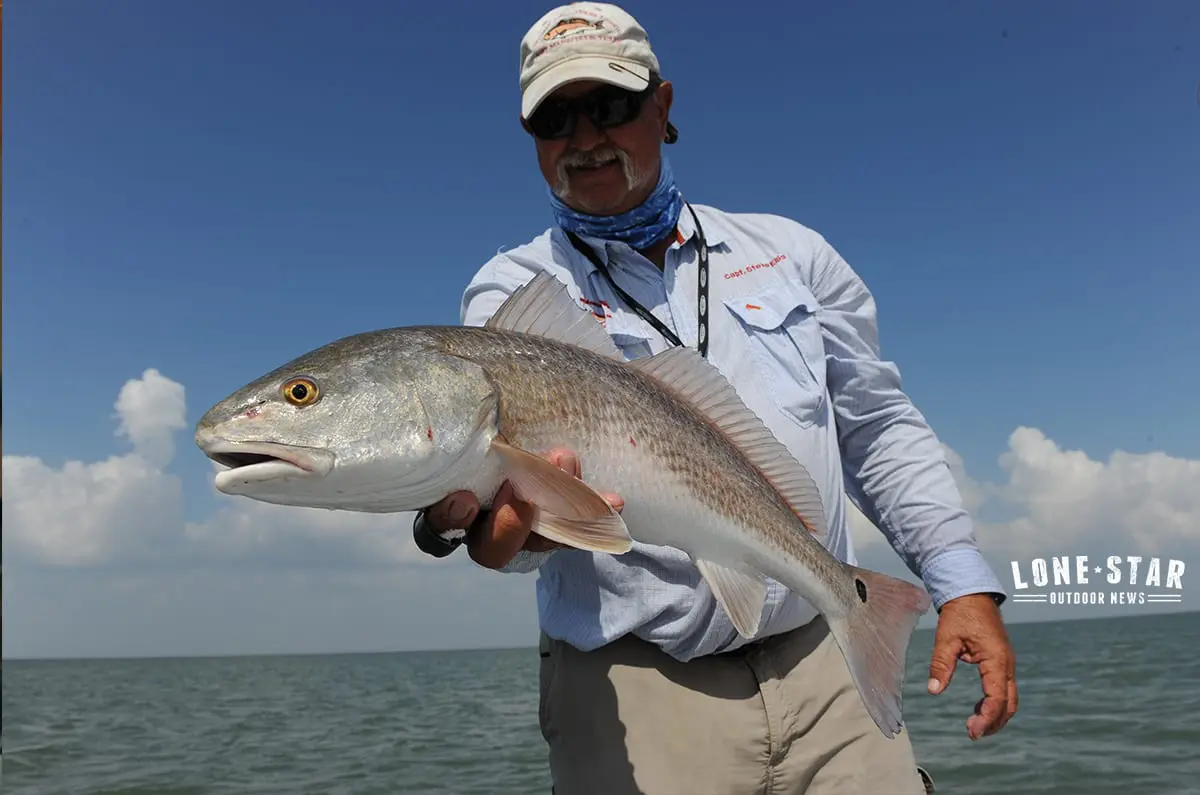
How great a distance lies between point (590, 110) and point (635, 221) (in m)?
0.49

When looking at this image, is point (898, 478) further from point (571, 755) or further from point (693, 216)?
point (571, 755)

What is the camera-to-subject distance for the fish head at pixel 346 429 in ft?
6.52

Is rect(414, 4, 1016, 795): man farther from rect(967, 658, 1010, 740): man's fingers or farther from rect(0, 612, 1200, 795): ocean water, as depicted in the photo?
rect(0, 612, 1200, 795): ocean water

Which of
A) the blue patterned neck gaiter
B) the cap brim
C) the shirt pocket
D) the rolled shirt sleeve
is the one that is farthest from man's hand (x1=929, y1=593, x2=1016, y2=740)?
the cap brim

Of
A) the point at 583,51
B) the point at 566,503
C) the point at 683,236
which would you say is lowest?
the point at 566,503

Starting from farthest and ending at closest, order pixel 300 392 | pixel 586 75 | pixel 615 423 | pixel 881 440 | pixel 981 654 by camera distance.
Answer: pixel 881 440
pixel 586 75
pixel 981 654
pixel 615 423
pixel 300 392

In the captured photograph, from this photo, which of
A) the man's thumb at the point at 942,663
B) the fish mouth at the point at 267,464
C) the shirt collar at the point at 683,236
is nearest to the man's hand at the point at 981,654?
the man's thumb at the point at 942,663

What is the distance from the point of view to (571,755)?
10.2 ft

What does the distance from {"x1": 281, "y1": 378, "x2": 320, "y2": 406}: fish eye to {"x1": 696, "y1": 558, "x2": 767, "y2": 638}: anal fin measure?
121 centimetres

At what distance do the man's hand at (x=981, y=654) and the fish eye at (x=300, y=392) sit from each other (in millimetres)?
2177

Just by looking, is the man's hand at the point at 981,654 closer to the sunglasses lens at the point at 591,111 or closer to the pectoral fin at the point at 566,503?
the pectoral fin at the point at 566,503

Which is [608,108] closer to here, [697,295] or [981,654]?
[697,295]

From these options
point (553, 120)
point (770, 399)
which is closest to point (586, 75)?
point (553, 120)

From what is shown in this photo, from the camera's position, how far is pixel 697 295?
3.42 meters
